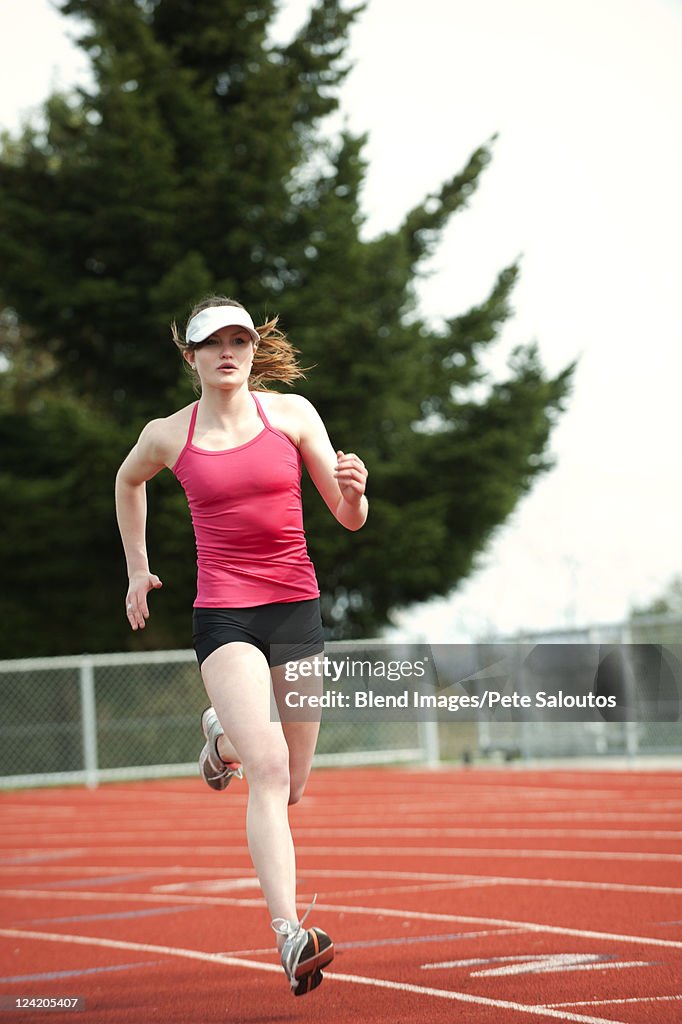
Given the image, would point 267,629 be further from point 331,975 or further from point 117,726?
point 117,726

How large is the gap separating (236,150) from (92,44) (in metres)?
3.58

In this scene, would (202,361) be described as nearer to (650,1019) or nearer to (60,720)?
(650,1019)

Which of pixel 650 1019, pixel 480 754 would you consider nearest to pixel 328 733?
pixel 480 754

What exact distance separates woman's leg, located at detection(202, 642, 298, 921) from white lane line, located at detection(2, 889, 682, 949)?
6.21 feet

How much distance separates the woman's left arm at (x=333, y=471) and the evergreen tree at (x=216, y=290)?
18.6 meters

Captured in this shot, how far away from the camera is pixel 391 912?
23.6 ft

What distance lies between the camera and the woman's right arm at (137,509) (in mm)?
4840

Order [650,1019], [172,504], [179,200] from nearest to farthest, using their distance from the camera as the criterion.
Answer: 1. [650,1019]
2. [172,504]
3. [179,200]

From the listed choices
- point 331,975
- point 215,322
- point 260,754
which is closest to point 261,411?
point 215,322

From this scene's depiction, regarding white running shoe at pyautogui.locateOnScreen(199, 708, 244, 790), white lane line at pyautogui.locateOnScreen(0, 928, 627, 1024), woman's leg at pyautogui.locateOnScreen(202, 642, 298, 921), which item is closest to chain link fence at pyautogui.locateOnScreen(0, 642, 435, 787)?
white lane line at pyautogui.locateOnScreen(0, 928, 627, 1024)

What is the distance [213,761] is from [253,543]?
3.28 ft

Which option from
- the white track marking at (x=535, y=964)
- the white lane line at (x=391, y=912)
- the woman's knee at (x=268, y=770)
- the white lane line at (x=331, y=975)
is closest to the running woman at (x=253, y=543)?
the woman's knee at (x=268, y=770)

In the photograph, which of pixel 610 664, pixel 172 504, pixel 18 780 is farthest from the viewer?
pixel 172 504

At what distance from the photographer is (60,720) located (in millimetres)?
22484
